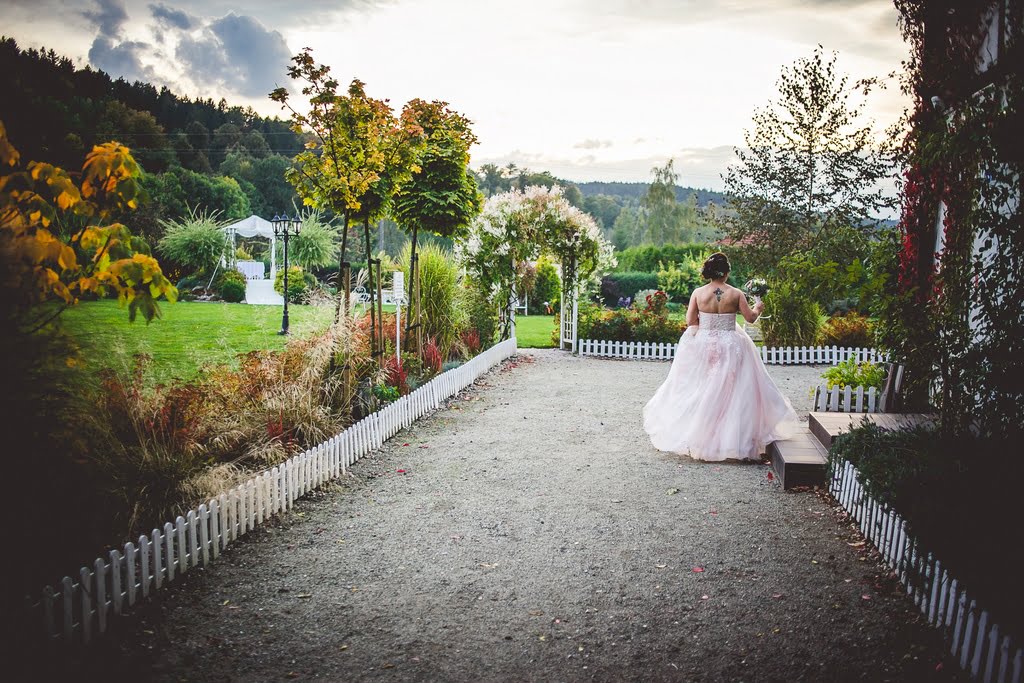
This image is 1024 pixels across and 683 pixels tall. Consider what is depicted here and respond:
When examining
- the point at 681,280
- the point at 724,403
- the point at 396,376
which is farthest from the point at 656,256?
the point at 724,403

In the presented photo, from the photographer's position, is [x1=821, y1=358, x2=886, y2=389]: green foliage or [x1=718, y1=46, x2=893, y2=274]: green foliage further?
[x1=718, y1=46, x2=893, y2=274]: green foliage

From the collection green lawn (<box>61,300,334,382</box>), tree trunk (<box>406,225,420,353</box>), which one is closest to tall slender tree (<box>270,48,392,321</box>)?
green lawn (<box>61,300,334,382</box>)

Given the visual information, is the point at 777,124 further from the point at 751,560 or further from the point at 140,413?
the point at 140,413

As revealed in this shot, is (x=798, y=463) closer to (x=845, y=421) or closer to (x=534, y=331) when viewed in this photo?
(x=845, y=421)

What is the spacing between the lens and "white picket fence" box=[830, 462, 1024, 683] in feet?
9.23

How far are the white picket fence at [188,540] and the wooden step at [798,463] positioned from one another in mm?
4252

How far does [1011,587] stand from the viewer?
121 inches

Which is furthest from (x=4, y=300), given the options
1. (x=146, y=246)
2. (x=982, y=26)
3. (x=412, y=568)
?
(x=982, y=26)

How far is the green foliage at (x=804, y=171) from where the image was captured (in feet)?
53.2

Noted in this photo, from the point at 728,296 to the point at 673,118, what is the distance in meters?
10.3

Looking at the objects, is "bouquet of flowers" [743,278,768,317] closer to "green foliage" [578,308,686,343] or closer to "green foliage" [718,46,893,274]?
"green foliage" [718,46,893,274]

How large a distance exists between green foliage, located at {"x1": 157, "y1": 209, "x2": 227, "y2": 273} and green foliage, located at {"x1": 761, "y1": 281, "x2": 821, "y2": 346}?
74.1ft

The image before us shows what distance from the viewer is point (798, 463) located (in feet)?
19.8

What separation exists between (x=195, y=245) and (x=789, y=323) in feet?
80.4
